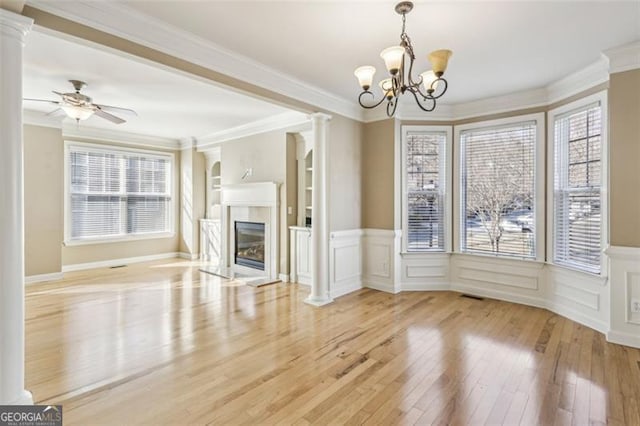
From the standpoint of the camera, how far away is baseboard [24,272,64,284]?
5.36m

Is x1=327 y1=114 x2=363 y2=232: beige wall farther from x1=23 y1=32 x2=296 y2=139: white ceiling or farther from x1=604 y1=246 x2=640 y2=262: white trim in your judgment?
x1=604 y1=246 x2=640 y2=262: white trim

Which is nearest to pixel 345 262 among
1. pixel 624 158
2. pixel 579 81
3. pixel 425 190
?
pixel 425 190

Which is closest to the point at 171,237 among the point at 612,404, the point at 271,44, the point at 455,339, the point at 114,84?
the point at 114,84

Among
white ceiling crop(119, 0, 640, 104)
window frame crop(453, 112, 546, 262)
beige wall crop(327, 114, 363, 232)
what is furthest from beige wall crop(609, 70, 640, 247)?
beige wall crop(327, 114, 363, 232)

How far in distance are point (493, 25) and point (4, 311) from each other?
13.1 ft

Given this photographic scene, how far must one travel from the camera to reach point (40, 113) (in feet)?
17.8

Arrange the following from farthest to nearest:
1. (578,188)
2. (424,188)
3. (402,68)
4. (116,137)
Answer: (116,137)
(424,188)
(578,188)
(402,68)

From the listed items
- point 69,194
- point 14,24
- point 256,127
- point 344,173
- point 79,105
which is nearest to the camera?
point 14,24

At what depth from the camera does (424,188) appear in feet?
16.4

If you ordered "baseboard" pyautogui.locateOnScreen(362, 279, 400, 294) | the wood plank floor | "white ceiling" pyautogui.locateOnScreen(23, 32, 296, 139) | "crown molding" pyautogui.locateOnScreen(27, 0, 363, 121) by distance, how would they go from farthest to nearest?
"baseboard" pyautogui.locateOnScreen(362, 279, 400, 294)
"white ceiling" pyautogui.locateOnScreen(23, 32, 296, 139)
"crown molding" pyautogui.locateOnScreen(27, 0, 363, 121)
the wood plank floor

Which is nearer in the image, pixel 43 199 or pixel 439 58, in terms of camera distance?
pixel 439 58

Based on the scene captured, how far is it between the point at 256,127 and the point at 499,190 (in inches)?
165

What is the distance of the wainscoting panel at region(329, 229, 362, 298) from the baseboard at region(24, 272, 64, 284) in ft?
15.9

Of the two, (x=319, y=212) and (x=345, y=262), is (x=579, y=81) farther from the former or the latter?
(x=345, y=262)
